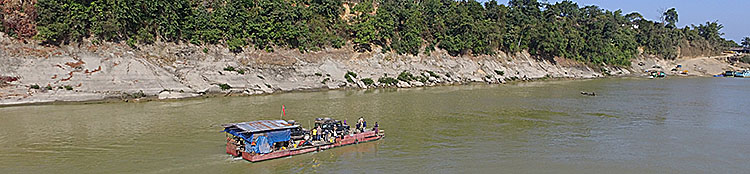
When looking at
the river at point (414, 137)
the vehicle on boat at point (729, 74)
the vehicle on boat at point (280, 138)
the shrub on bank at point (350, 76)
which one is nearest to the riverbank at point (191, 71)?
the shrub on bank at point (350, 76)

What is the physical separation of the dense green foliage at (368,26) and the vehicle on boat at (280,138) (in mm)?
29203

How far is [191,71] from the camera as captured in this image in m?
43.6

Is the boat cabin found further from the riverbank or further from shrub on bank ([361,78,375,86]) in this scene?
shrub on bank ([361,78,375,86])

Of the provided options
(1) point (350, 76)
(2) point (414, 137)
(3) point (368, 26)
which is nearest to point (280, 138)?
(2) point (414, 137)

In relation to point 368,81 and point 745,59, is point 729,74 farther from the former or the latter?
point 368,81

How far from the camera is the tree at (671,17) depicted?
119375 mm

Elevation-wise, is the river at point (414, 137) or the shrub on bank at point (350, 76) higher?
the shrub on bank at point (350, 76)

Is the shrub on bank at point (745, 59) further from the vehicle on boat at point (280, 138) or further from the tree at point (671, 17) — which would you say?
the vehicle on boat at point (280, 138)

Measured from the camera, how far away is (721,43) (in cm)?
12762

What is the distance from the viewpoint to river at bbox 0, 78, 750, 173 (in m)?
18.9

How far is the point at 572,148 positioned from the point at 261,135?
14.1 m

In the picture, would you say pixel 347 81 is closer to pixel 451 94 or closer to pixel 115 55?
pixel 451 94

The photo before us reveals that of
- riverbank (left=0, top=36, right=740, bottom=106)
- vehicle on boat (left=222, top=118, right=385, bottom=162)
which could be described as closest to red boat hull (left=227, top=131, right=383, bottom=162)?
vehicle on boat (left=222, top=118, right=385, bottom=162)

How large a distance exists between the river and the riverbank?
242 centimetres
